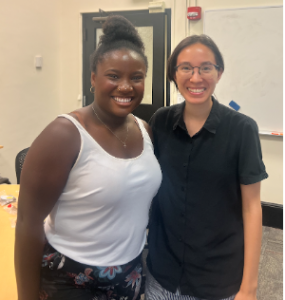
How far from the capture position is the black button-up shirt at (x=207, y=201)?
2.83 ft

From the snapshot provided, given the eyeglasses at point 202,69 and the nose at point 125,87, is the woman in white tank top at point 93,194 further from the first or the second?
the eyeglasses at point 202,69

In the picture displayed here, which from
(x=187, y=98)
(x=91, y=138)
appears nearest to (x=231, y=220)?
(x=187, y=98)

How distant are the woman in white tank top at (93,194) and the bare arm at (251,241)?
0.32 meters

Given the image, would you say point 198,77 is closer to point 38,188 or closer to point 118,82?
point 118,82

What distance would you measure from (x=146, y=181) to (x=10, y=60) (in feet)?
4.24

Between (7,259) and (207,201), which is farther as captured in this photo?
(7,259)

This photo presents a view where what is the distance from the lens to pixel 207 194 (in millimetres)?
884

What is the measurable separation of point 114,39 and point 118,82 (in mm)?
152

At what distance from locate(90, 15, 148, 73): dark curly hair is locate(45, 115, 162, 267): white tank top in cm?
24

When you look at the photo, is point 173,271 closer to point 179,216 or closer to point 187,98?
point 179,216

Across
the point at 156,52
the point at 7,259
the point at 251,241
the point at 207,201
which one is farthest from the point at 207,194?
the point at 156,52

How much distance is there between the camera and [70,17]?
120 inches

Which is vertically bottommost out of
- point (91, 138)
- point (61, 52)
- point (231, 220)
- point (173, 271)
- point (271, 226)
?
point (271, 226)

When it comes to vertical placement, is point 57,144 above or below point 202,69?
below
